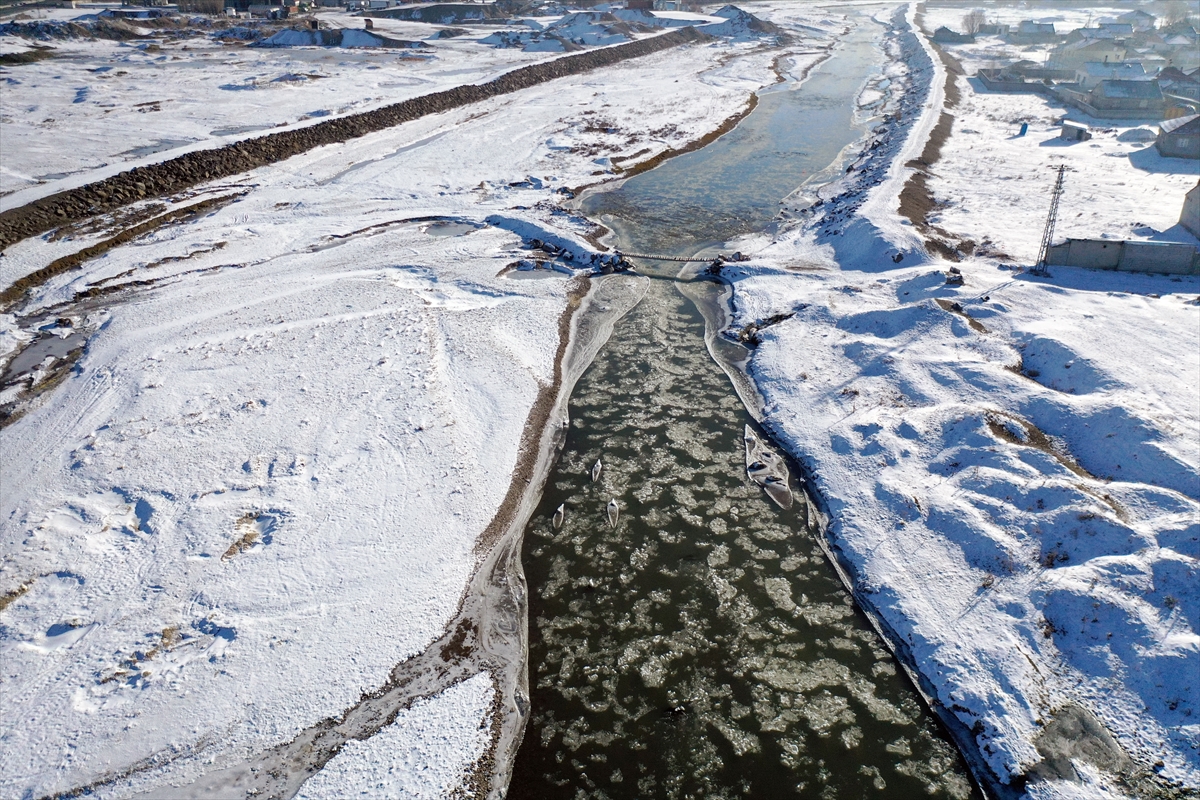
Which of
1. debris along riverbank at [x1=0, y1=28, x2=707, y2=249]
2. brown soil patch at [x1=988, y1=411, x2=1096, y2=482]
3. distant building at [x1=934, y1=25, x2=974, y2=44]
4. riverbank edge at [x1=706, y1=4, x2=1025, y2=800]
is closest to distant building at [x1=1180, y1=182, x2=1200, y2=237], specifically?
riverbank edge at [x1=706, y1=4, x2=1025, y2=800]

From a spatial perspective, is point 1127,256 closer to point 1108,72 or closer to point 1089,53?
point 1108,72

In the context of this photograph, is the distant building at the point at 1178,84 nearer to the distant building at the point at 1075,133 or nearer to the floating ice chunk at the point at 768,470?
the distant building at the point at 1075,133

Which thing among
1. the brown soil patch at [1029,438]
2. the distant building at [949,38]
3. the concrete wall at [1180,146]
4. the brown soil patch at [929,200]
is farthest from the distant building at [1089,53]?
the brown soil patch at [1029,438]

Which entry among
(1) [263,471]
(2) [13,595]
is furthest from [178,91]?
(2) [13,595]

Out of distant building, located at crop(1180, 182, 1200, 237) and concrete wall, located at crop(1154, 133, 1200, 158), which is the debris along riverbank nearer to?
distant building, located at crop(1180, 182, 1200, 237)

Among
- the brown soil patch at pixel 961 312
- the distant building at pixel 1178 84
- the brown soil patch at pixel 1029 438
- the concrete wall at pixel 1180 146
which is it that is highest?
the distant building at pixel 1178 84
